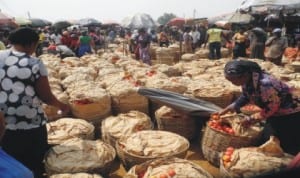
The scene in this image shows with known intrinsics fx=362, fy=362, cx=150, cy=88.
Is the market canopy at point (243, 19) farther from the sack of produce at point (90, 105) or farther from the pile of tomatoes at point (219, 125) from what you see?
the pile of tomatoes at point (219, 125)

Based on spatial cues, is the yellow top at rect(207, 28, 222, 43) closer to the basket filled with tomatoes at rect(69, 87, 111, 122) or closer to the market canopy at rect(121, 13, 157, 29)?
the basket filled with tomatoes at rect(69, 87, 111, 122)

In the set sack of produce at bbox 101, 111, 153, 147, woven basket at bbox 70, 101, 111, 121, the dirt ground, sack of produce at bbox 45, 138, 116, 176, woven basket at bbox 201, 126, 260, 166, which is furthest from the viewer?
woven basket at bbox 70, 101, 111, 121

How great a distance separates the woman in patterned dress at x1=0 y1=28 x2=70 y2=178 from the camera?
3131 mm

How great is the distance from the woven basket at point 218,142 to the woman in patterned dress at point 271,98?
0.94 ft

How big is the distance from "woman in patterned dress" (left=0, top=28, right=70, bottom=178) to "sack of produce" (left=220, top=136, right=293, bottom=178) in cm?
174

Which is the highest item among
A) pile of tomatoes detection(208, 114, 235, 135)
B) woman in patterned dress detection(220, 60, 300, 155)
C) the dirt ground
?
woman in patterned dress detection(220, 60, 300, 155)

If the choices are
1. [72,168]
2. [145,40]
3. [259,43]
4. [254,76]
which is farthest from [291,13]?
[72,168]

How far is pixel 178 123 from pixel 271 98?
5.67 feet

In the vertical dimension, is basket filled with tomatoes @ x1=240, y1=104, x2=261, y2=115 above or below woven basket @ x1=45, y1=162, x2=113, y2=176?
above

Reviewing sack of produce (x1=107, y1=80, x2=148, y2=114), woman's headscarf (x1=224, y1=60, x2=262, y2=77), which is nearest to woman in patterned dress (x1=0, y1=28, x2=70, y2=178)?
woman's headscarf (x1=224, y1=60, x2=262, y2=77)

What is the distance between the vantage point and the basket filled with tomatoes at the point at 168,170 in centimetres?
312

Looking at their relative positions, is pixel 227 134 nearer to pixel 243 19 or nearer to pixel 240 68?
pixel 240 68

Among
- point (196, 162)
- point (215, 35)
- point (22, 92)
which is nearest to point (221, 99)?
point (196, 162)

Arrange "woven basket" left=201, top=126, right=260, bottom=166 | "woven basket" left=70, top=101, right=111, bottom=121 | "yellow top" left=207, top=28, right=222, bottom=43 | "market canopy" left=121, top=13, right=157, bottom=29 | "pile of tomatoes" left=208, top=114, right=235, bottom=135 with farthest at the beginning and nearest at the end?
"market canopy" left=121, top=13, right=157, bottom=29, "yellow top" left=207, top=28, right=222, bottom=43, "woven basket" left=70, top=101, right=111, bottom=121, "pile of tomatoes" left=208, top=114, right=235, bottom=135, "woven basket" left=201, top=126, right=260, bottom=166
